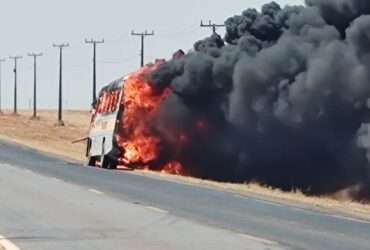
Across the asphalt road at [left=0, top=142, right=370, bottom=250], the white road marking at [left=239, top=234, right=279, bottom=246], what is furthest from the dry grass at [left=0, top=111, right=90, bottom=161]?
the white road marking at [left=239, top=234, right=279, bottom=246]

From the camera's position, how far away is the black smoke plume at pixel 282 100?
38.2 metres

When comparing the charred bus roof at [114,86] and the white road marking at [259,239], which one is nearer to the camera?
Answer: the white road marking at [259,239]

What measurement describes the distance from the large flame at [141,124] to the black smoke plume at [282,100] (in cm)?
46

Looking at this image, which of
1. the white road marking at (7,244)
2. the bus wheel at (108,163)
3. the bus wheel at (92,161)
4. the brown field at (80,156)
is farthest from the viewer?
the bus wheel at (92,161)

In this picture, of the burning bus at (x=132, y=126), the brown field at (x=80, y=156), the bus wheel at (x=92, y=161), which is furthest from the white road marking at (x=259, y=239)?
the bus wheel at (x=92, y=161)

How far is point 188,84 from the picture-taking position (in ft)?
149

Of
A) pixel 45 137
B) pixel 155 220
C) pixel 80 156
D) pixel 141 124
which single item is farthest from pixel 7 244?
pixel 45 137

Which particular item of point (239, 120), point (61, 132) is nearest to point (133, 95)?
point (239, 120)

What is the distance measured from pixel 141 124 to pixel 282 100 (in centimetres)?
614

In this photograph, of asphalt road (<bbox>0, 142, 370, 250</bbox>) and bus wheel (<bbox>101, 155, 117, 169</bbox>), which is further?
bus wheel (<bbox>101, 155, 117, 169</bbox>)

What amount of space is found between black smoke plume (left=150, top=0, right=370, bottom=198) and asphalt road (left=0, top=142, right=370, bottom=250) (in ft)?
26.5

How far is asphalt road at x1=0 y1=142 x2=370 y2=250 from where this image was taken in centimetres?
1622

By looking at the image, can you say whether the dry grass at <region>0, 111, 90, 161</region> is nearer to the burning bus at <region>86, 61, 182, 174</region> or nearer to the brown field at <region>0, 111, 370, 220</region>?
the brown field at <region>0, 111, 370, 220</region>

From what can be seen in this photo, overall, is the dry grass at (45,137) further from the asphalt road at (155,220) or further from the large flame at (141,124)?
the asphalt road at (155,220)
